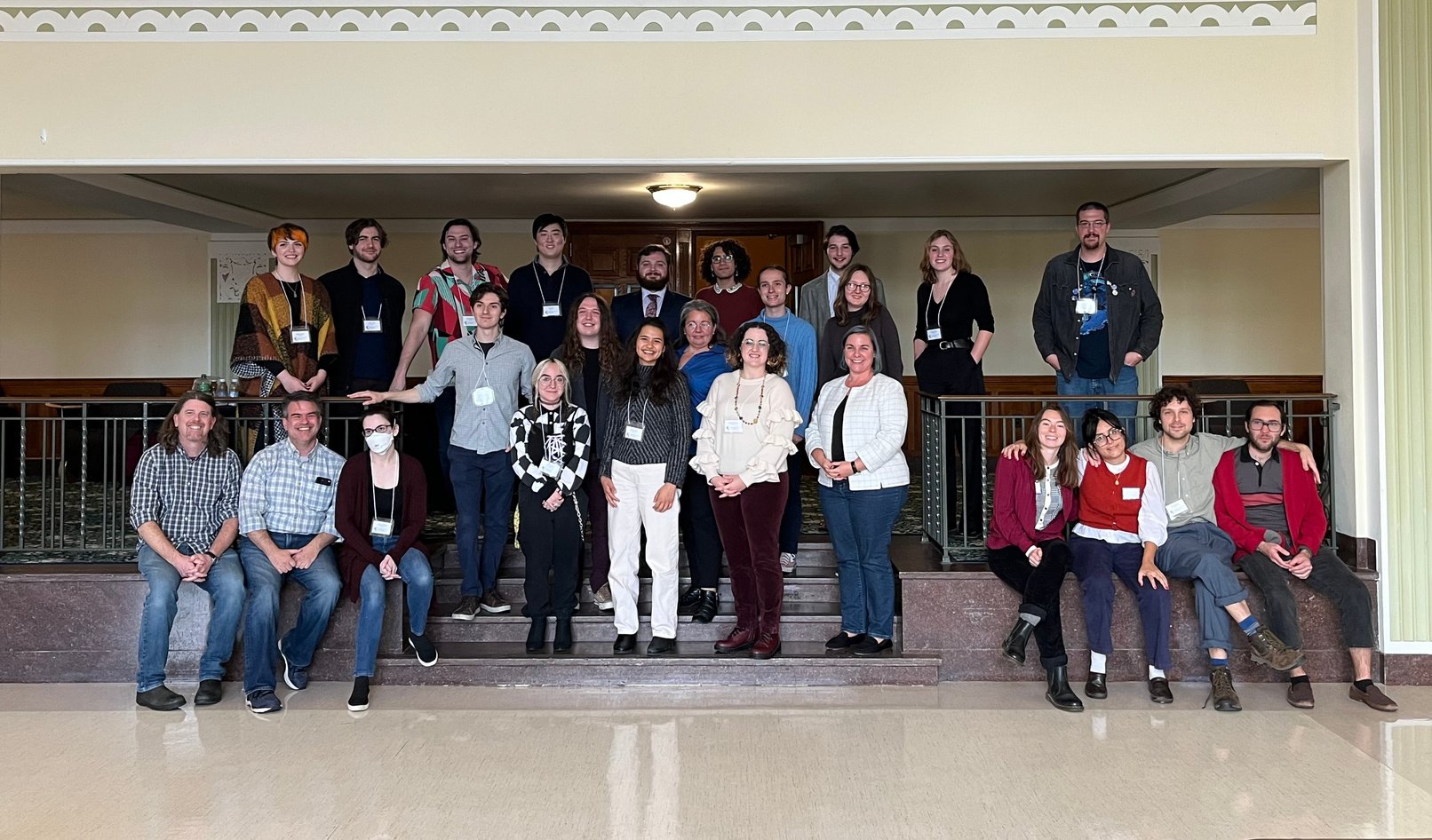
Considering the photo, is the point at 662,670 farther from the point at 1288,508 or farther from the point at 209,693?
the point at 1288,508

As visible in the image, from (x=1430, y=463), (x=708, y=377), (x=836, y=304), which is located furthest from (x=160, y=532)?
(x=1430, y=463)

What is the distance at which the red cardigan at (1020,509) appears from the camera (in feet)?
15.7

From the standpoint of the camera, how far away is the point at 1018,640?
15.3 ft

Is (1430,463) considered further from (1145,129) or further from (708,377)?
(708,377)

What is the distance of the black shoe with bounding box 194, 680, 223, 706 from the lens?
4.62 meters

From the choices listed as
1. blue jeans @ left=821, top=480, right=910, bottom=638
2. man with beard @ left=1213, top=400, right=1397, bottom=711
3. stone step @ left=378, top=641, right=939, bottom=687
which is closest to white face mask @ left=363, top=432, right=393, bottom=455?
stone step @ left=378, top=641, right=939, bottom=687

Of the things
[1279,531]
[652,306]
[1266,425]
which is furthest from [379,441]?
[1279,531]

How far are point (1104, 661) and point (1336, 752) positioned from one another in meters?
0.95

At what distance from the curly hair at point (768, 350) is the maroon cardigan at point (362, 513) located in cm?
138

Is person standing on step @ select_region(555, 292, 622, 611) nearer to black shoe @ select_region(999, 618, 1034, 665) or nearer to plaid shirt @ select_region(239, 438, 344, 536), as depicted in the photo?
plaid shirt @ select_region(239, 438, 344, 536)

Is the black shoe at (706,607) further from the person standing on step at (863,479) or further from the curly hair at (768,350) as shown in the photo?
the curly hair at (768,350)

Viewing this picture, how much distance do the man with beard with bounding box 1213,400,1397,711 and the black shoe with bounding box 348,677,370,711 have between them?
3.53m

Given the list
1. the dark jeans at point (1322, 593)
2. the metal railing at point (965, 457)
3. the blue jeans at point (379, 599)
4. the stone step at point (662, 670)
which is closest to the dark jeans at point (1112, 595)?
the dark jeans at point (1322, 593)

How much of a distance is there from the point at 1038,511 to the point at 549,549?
79.4 inches
